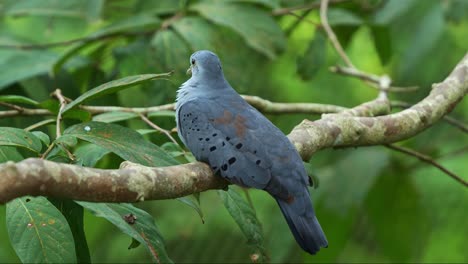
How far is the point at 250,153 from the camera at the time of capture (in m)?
2.91

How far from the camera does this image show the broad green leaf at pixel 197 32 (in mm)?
4316

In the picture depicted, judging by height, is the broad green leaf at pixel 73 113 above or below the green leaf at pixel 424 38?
above

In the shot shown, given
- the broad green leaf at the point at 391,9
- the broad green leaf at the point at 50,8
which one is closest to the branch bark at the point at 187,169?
the broad green leaf at the point at 391,9

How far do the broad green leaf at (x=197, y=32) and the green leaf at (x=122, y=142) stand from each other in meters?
1.56

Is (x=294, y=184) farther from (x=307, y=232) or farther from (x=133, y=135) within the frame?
(x=133, y=135)

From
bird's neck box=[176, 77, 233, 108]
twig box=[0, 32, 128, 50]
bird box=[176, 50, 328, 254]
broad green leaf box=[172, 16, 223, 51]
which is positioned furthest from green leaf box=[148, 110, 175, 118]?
twig box=[0, 32, 128, 50]

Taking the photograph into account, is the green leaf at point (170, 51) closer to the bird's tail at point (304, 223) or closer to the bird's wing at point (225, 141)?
the bird's wing at point (225, 141)

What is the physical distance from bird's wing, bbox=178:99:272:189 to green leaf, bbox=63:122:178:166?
187 mm

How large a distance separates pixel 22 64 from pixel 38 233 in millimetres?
2214

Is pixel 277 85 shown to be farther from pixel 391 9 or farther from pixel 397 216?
pixel 397 216

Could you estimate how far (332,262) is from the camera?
444cm

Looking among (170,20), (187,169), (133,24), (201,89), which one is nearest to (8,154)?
(187,169)

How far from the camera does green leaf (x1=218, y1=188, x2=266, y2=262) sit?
2.93m

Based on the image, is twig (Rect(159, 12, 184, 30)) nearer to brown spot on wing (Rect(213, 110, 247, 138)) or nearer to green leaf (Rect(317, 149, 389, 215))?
green leaf (Rect(317, 149, 389, 215))
